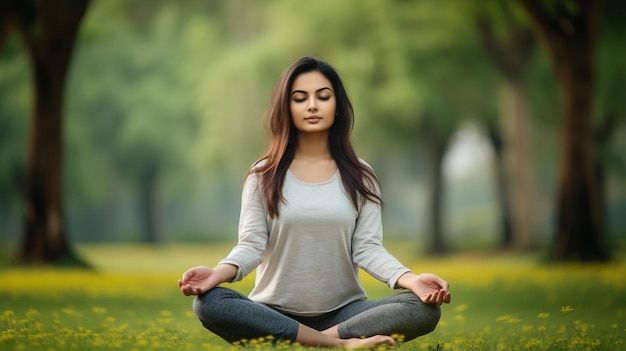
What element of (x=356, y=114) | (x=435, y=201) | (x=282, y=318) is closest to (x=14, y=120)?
(x=356, y=114)

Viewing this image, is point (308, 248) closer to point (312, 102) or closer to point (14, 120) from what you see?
point (312, 102)

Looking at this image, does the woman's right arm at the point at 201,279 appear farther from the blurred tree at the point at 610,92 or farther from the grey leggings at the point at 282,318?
the blurred tree at the point at 610,92

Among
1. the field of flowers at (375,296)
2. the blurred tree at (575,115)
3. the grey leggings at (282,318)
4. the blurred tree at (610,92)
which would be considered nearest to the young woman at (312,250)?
the grey leggings at (282,318)

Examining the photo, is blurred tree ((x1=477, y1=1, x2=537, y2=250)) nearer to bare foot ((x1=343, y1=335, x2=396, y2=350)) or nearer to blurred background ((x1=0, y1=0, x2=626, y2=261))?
blurred background ((x1=0, y1=0, x2=626, y2=261))

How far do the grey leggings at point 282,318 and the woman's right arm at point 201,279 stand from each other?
0.08 m

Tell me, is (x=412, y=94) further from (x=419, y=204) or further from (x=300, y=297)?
(x=419, y=204)

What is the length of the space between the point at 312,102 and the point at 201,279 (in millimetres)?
1348

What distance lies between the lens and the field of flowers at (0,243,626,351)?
20.1ft

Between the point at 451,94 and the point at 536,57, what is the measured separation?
2.31m

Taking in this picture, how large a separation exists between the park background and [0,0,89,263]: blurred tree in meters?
0.03

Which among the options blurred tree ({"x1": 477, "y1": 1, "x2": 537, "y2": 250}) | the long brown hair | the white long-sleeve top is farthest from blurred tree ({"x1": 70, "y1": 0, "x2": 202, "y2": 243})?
the white long-sleeve top

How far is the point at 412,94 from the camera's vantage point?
2227cm

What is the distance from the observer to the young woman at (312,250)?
212 inches

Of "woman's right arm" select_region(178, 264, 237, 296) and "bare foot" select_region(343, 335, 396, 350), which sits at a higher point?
"woman's right arm" select_region(178, 264, 237, 296)
